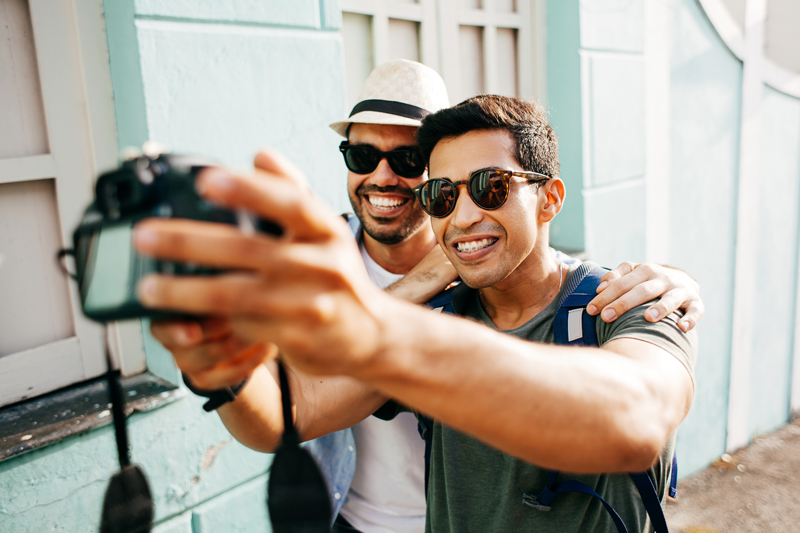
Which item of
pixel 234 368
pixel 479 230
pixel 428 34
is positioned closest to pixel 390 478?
pixel 479 230

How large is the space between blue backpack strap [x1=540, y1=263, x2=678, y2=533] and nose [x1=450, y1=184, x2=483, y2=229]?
0.35 metres

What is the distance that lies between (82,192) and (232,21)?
876 mm

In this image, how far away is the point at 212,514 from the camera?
2.17m

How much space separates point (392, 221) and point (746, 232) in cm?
362

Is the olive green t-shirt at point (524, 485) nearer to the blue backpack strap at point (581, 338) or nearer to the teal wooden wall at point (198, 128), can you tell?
the blue backpack strap at point (581, 338)

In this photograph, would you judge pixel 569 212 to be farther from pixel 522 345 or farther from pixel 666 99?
pixel 522 345

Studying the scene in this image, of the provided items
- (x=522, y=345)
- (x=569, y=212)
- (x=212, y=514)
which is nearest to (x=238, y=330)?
(x=522, y=345)

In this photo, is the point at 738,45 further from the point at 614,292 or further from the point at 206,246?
the point at 206,246

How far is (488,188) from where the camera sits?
1648 millimetres

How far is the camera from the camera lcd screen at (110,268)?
2.18ft

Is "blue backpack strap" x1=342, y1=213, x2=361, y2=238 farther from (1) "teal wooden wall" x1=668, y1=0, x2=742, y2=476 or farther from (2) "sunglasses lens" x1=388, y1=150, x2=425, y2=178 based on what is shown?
(1) "teal wooden wall" x1=668, y1=0, x2=742, y2=476

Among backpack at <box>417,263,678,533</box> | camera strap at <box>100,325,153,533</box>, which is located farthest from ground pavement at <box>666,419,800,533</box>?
camera strap at <box>100,325,153,533</box>

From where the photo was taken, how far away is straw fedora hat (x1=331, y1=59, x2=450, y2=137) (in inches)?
83.7

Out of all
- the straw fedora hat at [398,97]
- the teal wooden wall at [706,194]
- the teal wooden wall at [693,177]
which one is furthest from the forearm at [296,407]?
the teal wooden wall at [706,194]
